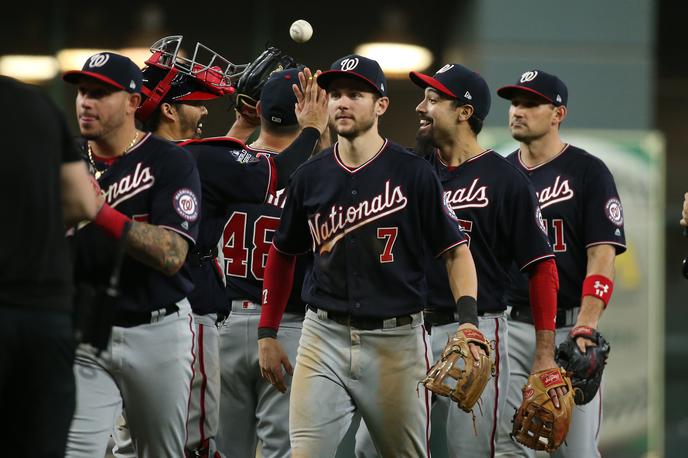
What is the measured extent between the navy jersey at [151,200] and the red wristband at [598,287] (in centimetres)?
212

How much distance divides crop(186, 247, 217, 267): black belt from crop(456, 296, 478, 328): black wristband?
1.36 m

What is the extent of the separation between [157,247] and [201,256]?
3.61 ft

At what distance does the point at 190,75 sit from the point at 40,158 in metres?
2.22

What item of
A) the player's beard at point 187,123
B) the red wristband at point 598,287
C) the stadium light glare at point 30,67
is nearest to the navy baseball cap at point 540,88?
the red wristband at point 598,287

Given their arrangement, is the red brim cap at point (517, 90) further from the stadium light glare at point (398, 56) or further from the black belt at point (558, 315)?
the stadium light glare at point (398, 56)

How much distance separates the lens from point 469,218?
5777 mm

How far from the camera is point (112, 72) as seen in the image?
4801 mm

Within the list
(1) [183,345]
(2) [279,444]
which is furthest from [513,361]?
(1) [183,345]

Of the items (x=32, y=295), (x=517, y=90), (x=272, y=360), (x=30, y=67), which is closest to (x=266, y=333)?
(x=272, y=360)

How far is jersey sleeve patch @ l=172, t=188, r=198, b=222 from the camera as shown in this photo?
4.73 m

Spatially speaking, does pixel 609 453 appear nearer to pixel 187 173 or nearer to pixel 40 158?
pixel 187 173

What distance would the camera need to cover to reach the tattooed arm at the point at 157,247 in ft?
14.9

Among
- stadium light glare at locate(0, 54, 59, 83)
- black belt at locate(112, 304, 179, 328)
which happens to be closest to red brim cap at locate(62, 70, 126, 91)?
black belt at locate(112, 304, 179, 328)

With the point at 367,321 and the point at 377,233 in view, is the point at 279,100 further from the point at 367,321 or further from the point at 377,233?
the point at 367,321
